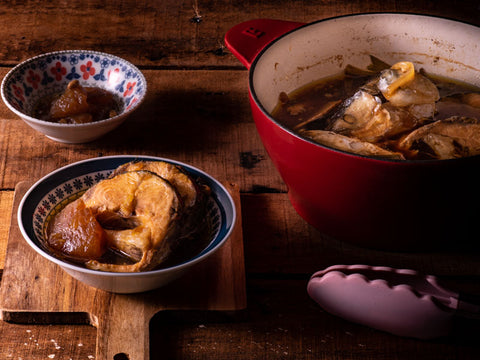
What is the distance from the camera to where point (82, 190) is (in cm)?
100

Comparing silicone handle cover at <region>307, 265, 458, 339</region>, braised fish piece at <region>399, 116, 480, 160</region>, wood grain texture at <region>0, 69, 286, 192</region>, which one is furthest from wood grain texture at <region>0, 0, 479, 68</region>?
silicone handle cover at <region>307, 265, 458, 339</region>

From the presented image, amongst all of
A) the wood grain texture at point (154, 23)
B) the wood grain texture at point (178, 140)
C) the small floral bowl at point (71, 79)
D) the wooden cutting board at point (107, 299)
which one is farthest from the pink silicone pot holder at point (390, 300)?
the wood grain texture at point (154, 23)

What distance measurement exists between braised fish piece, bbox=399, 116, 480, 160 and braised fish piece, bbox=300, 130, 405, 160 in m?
0.05

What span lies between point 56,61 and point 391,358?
93 centimetres

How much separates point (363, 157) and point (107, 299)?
41cm

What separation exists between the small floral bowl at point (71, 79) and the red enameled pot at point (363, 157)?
30 cm

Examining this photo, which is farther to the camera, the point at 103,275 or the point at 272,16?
the point at 272,16

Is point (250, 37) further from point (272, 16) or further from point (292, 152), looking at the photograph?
point (272, 16)

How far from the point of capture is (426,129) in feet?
3.18

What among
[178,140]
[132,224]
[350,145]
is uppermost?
[350,145]

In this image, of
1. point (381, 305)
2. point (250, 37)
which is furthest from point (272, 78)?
point (381, 305)

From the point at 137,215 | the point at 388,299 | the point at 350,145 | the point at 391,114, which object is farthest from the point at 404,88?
the point at 137,215

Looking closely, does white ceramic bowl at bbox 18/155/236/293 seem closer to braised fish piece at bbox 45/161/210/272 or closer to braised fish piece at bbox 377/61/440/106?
braised fish piece at bbox 45/161/210/272

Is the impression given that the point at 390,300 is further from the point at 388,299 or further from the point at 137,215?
the point at 137,215
